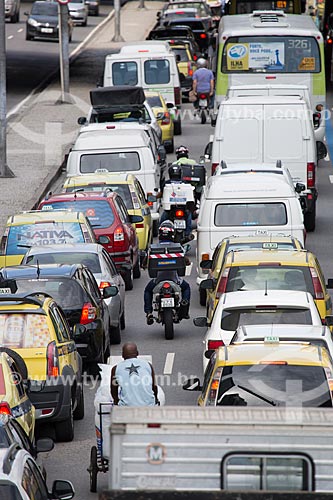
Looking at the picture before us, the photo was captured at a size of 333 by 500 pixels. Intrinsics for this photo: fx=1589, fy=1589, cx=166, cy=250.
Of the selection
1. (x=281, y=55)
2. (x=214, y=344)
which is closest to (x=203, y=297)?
(x=214, y=344)

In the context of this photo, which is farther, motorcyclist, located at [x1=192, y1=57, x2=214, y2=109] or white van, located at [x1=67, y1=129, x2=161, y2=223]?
motorcyclist, located at [x1=192, y1=57, x2=214, y2=109]

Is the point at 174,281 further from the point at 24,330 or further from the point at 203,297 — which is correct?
the point at 24,330

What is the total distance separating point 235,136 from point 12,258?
7.50 m

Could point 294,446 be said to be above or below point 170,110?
→ above

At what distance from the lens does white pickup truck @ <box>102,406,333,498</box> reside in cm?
801

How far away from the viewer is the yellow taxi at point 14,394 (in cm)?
1285

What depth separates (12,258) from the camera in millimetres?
22141

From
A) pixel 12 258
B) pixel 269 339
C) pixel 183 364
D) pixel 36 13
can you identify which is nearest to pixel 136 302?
pixel 12 258

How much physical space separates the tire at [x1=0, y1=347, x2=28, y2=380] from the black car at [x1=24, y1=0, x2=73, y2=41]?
2092 inches

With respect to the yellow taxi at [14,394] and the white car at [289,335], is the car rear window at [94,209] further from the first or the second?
the yellow taxi at [14,394]

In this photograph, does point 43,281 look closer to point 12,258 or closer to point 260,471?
point 12,258

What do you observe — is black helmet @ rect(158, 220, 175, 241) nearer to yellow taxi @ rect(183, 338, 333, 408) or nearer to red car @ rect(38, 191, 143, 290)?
red car @ rect(38, 191, 143, 290)

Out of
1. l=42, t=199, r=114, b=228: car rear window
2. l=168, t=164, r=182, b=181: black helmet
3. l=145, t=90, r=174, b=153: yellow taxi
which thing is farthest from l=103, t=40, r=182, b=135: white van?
l=42, t=199, r=114, b=228: car rear window

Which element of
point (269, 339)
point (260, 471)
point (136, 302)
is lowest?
point (136, 302)
